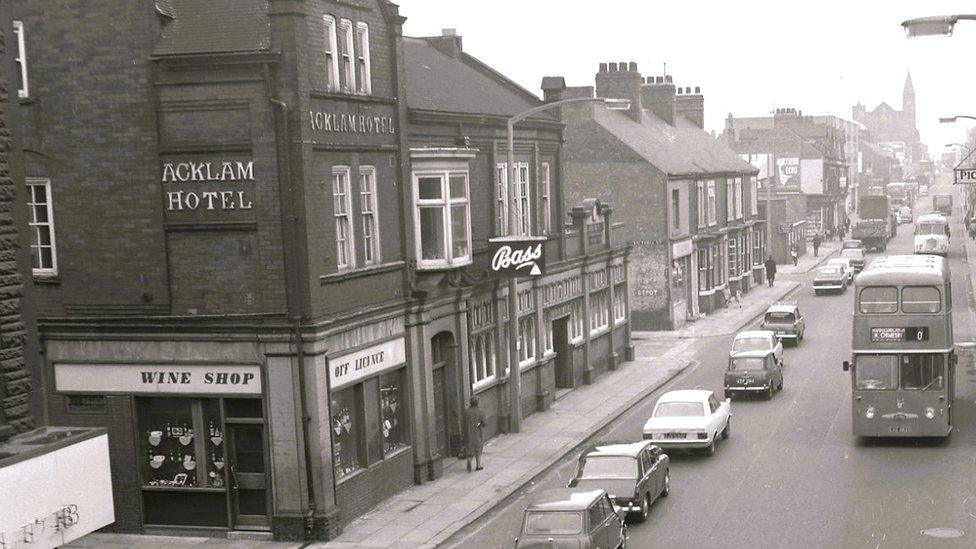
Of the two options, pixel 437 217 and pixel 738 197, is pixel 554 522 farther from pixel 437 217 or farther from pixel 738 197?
pixel 738 197

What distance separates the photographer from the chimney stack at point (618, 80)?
202 feet

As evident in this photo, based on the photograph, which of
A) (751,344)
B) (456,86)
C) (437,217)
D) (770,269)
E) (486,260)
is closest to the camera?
(437,217)

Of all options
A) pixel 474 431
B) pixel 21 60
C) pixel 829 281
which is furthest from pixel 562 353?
pixel 829 281

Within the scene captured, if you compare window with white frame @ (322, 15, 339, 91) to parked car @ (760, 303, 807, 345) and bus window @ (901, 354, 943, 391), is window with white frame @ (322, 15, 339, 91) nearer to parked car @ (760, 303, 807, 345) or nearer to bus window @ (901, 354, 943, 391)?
bus window @ (901, 354, 943, 391)

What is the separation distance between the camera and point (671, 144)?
6531 centimetres

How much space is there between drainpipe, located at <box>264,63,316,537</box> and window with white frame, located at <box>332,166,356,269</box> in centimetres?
180

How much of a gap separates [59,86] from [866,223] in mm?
84949

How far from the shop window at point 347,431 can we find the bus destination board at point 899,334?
13098mm

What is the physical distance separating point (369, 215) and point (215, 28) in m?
5.40

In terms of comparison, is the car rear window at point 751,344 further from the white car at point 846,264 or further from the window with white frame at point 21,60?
the white car at point 846,264

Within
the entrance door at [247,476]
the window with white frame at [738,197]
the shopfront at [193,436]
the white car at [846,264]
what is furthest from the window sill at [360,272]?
the white car at [846,264]

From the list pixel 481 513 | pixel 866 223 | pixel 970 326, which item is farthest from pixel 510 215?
pixel 866 223

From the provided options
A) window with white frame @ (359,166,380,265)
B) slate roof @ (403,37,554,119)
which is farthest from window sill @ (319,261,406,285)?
slate roof @ (403,37,554,119)

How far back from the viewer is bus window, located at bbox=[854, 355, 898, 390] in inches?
1158
